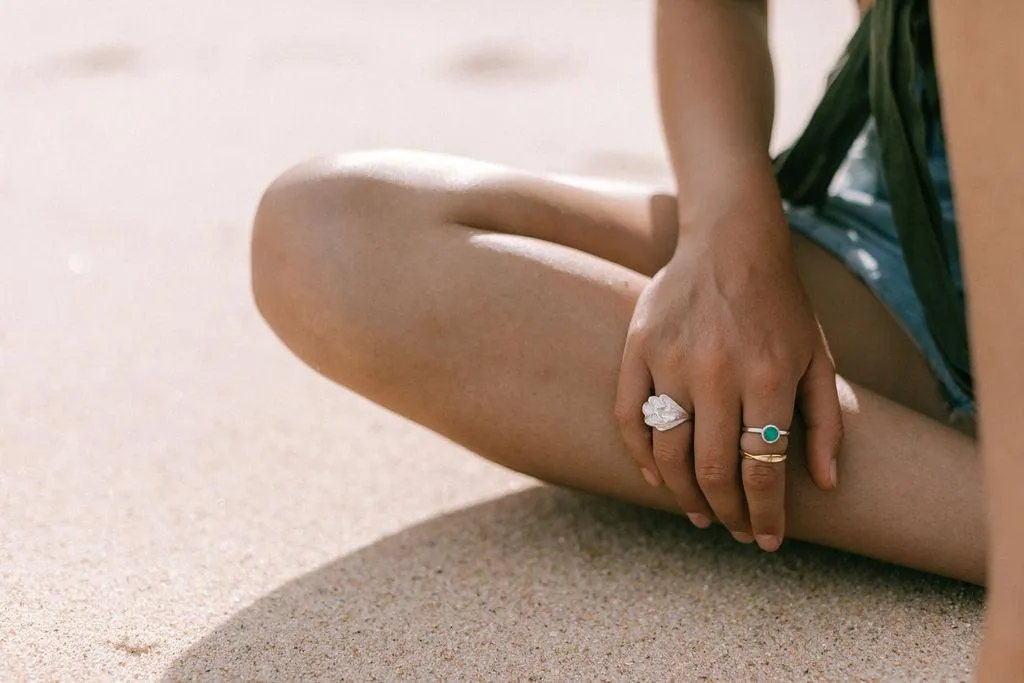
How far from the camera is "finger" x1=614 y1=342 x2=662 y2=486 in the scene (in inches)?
31.9

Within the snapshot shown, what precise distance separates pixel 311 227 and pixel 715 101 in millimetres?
322

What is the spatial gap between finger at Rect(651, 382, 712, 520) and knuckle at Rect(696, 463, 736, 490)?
2cm

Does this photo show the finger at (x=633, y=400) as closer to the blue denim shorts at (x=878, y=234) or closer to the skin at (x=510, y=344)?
the skin at (x=510, y=344)

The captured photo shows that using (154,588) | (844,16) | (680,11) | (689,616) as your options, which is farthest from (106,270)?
(844,16)

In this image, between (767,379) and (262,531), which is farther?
(262,531)

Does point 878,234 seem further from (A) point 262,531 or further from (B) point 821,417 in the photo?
(A) point 262,531

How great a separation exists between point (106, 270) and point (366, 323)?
83 cm

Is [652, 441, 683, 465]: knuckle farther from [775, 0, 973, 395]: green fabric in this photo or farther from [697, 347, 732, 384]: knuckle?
[775, 0, 973, 395]: green fabric

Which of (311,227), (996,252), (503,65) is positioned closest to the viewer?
(996,252)

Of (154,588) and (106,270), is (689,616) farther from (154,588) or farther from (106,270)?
(106,270)

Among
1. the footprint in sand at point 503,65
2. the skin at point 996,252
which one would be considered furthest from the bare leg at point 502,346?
the footprint in sand at point 503,65

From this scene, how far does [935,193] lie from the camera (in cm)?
87

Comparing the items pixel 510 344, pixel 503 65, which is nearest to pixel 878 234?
pixel 510 344

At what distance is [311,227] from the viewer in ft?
2.90
